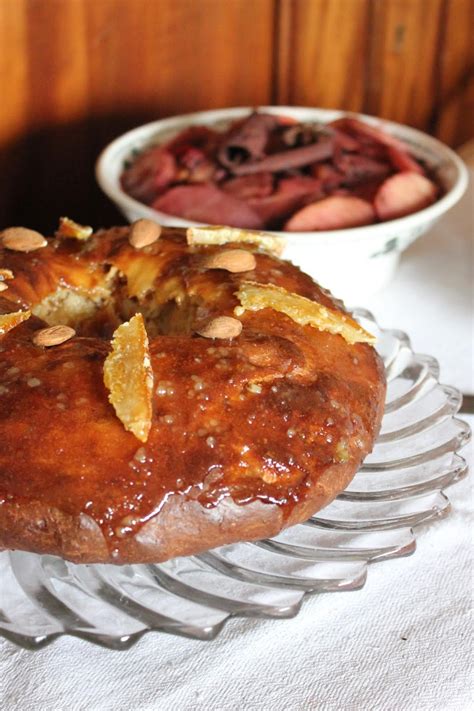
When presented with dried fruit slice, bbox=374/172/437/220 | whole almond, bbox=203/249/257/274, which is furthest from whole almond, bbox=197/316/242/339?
dried fruit slice, bbox=374/172/437/220

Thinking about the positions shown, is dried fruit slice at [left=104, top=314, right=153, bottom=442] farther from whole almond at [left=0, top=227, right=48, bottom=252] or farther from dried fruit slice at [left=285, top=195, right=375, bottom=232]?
dried fruit slice at [left=285, top=195, right=375, bottom=232]

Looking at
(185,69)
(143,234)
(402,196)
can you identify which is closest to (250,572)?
(143,234)

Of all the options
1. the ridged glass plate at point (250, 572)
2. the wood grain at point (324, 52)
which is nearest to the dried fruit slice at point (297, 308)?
the ridged glass plate at point (250, 572)

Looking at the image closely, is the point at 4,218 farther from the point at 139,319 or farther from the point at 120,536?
the point at 120,536

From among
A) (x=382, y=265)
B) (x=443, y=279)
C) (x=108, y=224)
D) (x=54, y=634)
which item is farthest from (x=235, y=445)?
(x=108, y=224)

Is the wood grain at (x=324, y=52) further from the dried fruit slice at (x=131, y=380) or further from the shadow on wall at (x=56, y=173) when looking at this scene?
the dried fruit slice at (x=131, y=380)

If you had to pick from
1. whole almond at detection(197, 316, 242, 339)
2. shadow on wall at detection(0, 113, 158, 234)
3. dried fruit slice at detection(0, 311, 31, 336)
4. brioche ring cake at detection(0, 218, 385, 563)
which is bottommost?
shadow on wall at detection(0, 113, 158, 234)
